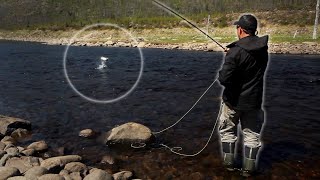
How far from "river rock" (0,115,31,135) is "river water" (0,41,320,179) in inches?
18.8

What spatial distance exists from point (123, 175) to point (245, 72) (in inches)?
138

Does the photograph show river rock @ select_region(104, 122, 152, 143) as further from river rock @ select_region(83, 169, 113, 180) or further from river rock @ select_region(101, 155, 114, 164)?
river rock @ select_region(83, 169, 113, 180)

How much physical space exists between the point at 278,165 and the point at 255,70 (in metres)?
2.89

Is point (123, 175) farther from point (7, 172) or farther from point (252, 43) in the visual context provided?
point (252, 43)

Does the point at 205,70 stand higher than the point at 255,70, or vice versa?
the point at 255,70

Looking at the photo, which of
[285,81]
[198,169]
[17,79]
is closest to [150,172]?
[198,169]

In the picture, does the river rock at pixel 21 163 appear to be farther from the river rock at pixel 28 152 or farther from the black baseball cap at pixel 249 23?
the black baseball cap at pixel 249 23

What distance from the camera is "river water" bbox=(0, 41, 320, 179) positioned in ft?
28.0

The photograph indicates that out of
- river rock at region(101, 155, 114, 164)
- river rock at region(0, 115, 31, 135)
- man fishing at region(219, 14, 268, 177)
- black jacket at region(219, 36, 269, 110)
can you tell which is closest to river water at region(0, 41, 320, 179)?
river rock at region(101, 155, 114, 164)

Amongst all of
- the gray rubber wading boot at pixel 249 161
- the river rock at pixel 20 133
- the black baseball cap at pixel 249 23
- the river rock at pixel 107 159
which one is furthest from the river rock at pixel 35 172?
the black baseball cap at pixel 249 23

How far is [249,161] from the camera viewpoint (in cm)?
753

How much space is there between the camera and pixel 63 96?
1720 centimetres

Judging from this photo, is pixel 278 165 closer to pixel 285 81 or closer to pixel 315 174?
pixel 315 174

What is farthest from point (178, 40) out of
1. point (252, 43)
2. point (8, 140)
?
point (252, 43)
